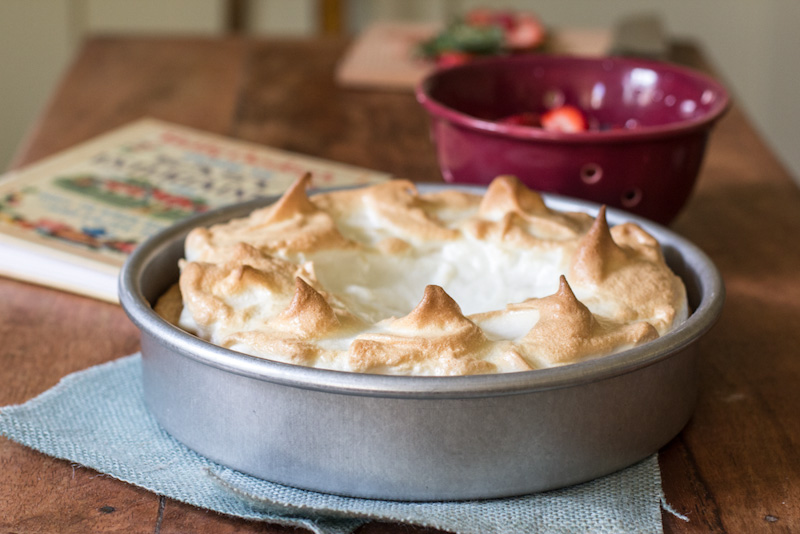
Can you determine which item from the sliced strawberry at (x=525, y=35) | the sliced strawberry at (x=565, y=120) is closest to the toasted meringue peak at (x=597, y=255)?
the sliced strawberry at (x=565, y=120)

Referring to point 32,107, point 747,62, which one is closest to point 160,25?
point 32,107

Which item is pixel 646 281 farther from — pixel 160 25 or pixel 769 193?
pixel 160 25

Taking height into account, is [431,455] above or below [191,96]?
above

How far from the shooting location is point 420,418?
592mm

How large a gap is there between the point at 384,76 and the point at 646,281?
122 cm

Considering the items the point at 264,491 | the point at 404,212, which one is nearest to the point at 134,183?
the point at 404,212

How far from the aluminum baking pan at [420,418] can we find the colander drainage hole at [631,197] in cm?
38

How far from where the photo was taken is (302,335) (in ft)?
2.18

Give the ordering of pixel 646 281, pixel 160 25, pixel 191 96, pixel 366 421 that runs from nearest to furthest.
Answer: pixel 366 421, pixel 646 281, pixel 191 96, pixel 160 25

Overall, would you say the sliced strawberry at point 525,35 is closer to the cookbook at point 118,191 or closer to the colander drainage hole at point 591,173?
the cookbook at point 118,191

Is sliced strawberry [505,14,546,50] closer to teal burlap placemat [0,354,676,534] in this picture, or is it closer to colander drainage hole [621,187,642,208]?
colander drainage hole [621,187,642,208]

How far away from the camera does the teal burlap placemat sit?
608 mm

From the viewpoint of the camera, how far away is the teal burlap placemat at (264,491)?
2.00ft

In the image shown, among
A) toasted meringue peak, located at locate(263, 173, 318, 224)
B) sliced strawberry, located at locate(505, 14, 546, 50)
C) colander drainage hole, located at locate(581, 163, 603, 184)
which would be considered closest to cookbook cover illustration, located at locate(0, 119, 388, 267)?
toasted meringue peak, located at locate(263, 173, 318, 224)
